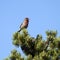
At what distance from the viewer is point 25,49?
6594mm

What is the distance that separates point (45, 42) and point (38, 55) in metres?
0.43

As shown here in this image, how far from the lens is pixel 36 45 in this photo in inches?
254

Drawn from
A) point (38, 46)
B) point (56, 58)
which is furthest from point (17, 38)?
point (56, 58)

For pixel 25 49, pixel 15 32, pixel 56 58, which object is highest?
pixel 15 32

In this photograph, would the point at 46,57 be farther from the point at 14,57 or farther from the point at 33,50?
the point at 14,57

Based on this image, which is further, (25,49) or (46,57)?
(25,49)

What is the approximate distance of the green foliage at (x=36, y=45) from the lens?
21.0 feet

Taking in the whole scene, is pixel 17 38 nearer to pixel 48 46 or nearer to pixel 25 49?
pixel 25 49

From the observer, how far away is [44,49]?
21.1 ft

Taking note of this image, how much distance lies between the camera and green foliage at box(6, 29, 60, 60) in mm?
6387

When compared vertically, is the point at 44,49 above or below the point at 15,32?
below

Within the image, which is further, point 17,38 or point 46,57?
point 17,38

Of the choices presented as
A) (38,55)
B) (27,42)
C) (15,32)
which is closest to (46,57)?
(38,55)

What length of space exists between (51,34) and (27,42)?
66cm
